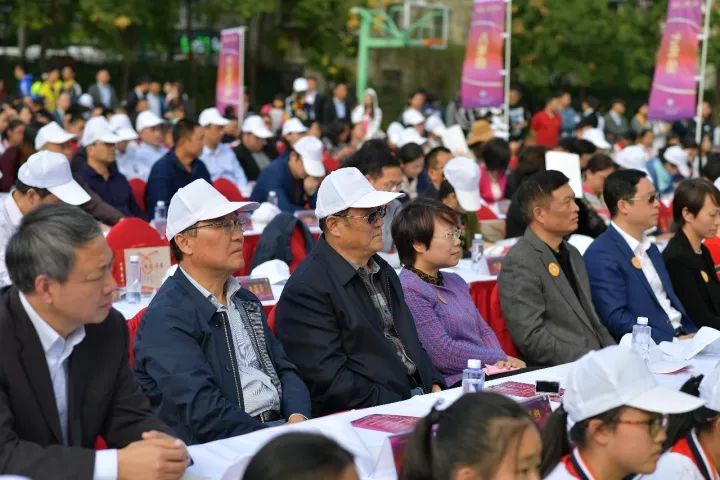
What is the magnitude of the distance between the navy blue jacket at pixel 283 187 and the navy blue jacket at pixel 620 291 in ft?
12.3

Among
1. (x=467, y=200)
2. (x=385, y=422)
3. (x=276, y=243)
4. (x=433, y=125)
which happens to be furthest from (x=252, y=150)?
(x=385, y=422)

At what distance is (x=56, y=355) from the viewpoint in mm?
2863

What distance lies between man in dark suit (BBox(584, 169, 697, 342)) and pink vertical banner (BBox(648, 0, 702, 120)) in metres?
7.50

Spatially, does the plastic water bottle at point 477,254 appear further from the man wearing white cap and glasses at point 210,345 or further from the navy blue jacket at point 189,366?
the navy blue jacket at point 189,366

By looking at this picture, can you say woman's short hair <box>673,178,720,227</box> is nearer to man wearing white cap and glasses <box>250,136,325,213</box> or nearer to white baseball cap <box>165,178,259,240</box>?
white baseball cap <box>165,178,259,240</box>

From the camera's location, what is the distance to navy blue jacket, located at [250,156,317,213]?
9.10m

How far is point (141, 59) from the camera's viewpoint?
27.5 metres

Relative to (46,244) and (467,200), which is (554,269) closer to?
(467,200)

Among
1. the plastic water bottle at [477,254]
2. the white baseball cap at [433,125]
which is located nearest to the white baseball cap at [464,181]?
the plastic water bottle at [477,254]

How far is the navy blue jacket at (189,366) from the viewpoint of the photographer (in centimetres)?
365

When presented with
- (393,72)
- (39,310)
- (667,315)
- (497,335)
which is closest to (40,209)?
(39,310)

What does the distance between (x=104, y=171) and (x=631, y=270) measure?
187 inches

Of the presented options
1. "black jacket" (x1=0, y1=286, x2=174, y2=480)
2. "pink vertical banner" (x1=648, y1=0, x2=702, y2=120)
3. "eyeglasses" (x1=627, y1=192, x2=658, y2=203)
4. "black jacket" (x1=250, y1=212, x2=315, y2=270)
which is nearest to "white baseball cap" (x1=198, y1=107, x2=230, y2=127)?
"pink vertical banner" (x1=648, y1=0, x2=702, y2=120)

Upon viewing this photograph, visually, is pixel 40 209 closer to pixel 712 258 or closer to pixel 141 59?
pixel 712 258
